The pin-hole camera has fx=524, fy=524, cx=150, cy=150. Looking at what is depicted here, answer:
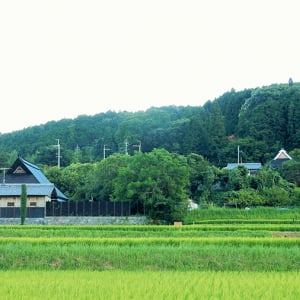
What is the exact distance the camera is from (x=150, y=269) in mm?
13289

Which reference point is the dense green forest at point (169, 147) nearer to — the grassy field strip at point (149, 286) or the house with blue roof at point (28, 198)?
the house with blue roof at point (28, 198)

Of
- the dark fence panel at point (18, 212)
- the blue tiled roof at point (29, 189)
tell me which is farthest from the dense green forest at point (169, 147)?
the dark fence panel at point (18, 212)

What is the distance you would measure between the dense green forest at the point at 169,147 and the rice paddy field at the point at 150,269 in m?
13.3

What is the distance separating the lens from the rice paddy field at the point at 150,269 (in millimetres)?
8672

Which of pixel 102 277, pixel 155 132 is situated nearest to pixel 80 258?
pixel 102 277

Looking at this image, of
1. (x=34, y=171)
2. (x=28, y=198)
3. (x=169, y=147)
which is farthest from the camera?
(x=169, y=147)

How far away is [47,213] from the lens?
36000 mm

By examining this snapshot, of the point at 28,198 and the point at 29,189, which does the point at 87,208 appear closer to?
the point at 28,198

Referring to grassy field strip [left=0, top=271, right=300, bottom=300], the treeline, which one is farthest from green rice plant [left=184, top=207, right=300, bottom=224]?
grassy field strip [left=0, top=271, right=300, bottom=300]

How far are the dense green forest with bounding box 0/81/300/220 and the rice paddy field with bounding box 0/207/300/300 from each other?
43.7ft

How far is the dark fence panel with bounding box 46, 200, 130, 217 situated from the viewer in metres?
35.1

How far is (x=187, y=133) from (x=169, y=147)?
16.0 feet

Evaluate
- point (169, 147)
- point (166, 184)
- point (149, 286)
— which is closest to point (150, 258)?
point (149, 286)

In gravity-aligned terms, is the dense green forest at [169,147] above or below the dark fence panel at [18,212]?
above
